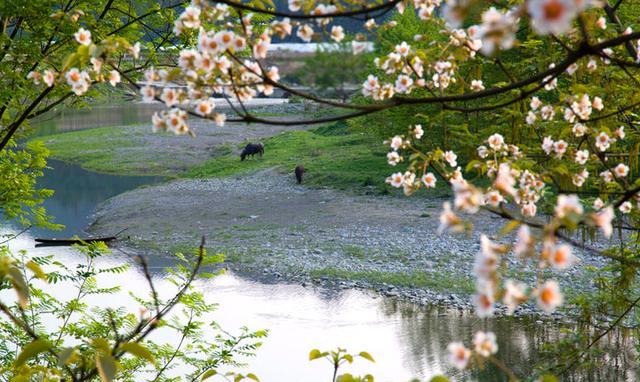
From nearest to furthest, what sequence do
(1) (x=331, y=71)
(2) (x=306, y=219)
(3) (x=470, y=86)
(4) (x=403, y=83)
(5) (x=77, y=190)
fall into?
(1) (x=331, y=71)
(4) (x=403, y=83)
(3) (x=470, y=86)
(2) (x=306, y=219)
(5) (x=77, y=190)

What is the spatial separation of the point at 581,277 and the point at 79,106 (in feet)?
31.0

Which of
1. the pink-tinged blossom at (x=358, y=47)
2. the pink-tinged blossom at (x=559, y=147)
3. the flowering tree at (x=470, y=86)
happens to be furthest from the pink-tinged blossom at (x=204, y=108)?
the pink-tinged blossom at (x=559, y=147)

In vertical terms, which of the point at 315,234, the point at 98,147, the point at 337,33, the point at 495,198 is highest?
the point at 337,33

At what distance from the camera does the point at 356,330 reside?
10734 millimetres

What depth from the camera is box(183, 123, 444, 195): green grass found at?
2167 centimetres

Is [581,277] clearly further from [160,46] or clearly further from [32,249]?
[32,249]

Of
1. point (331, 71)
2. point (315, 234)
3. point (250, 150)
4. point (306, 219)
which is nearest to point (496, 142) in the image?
point (331, 71)

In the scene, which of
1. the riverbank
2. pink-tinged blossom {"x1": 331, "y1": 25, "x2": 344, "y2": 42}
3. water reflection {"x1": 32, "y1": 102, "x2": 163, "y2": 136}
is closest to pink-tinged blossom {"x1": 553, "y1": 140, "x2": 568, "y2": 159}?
pink-tinged blossom {"x1": 331, "y1": 25, "x2": 344, "y2": 42}

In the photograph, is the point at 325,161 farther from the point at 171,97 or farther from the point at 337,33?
the point at 171,97

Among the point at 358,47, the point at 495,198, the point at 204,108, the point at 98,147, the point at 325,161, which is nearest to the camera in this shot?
the point at 358,47

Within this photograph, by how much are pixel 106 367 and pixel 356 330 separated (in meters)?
9.40

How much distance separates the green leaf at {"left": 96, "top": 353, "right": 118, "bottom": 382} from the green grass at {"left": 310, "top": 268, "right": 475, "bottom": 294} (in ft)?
36.4

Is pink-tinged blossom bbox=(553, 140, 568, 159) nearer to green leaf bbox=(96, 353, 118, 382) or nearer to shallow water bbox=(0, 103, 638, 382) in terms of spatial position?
green leaf bbox=(96, 353, 118, 382)

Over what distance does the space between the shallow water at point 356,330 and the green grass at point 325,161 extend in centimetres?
789
